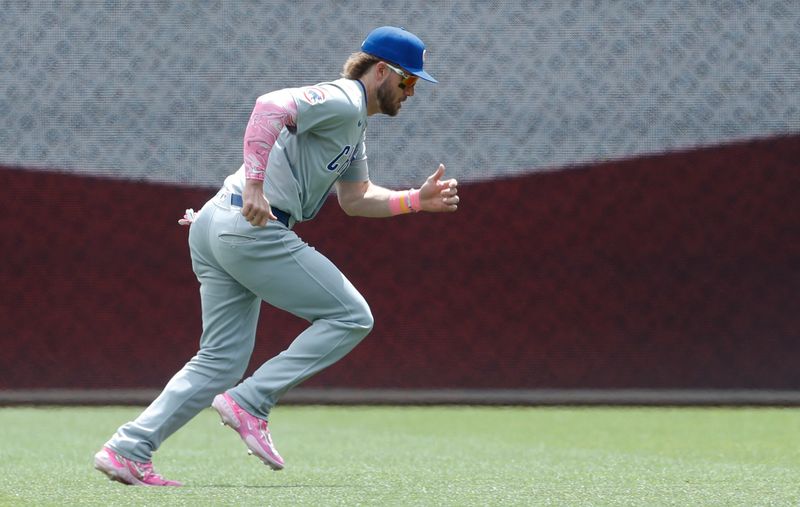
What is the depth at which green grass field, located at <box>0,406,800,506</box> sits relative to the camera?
287cm

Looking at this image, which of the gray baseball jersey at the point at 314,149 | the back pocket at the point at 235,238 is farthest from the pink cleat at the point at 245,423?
the gray baseball jersey at the point at 314,149

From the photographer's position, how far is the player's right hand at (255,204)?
295 centimetres

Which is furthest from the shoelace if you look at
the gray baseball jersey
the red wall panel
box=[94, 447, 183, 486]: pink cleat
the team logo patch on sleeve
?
the red wall panel

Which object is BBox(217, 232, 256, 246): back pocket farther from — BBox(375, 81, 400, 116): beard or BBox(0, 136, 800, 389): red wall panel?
BBox(0, 136, 800, 389): red wall panel

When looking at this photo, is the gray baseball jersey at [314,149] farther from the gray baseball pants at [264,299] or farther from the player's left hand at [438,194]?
the player's left hand at [438,194]

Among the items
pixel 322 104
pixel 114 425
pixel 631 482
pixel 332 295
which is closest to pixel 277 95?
pixel 322 104

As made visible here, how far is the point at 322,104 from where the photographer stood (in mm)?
3025

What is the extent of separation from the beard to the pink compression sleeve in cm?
33

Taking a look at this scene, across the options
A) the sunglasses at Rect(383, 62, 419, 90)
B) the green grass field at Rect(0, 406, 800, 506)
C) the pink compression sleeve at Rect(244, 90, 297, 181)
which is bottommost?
the green grass field at Rect(0, 406, 800, 506)

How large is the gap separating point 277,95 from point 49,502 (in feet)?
3.32

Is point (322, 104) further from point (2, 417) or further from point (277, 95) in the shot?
point (2, 417)

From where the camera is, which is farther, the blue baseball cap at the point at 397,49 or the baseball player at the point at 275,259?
the blue baseball cap at the point at 397,49

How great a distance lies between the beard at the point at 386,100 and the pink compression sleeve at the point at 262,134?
0.33 meters

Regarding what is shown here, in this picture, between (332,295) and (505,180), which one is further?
(505,180)
